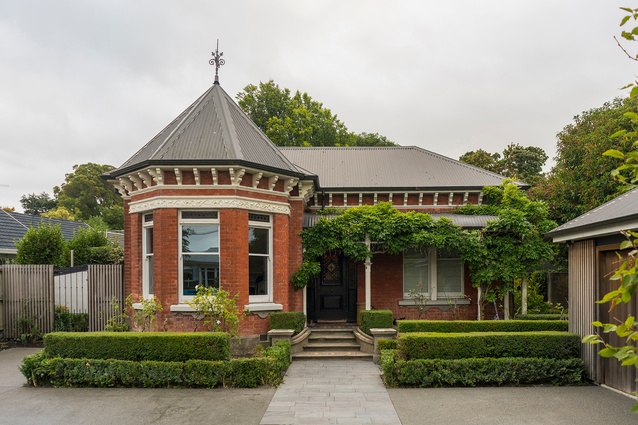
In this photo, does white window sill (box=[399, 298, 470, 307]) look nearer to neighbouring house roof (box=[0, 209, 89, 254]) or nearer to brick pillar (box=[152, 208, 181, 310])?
brick pillar (box=[152, 208, 181, 310])

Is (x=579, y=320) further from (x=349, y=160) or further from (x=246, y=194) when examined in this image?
(x=349, y=160)

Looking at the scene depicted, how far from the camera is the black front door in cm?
1354

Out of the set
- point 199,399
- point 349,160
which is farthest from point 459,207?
point 199,399

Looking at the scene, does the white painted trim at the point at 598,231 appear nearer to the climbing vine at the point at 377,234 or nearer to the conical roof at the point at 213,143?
the climbing vine at the point at 377,234

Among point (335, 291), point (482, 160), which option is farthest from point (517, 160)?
point (335, 291)

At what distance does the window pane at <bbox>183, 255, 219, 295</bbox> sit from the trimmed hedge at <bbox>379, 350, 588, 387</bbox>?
4751mm

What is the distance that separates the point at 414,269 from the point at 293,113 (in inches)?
817

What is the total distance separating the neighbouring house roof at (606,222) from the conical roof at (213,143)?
6.44m

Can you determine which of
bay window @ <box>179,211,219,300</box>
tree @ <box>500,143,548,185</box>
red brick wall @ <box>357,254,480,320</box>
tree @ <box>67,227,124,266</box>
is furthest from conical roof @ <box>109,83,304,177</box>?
tree @ <box>500,143,548,185</box>

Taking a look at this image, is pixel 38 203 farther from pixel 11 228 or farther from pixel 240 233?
pixel 240 233

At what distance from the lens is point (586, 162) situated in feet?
54.0

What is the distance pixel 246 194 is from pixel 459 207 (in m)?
7.44

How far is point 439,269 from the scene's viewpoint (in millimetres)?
13992

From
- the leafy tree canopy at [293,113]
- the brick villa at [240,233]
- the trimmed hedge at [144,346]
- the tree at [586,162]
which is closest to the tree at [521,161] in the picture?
the leafy tree canopy at [293,113]
